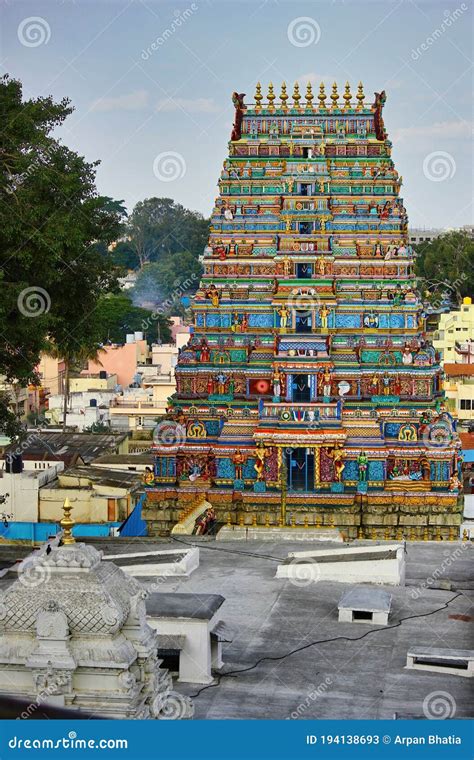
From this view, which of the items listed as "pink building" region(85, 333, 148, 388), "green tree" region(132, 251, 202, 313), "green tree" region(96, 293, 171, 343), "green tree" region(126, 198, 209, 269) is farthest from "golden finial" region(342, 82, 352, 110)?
"green tree" region(126, 198, 209, 269)

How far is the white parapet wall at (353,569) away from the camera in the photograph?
2659cm

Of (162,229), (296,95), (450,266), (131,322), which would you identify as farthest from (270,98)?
(162,229)

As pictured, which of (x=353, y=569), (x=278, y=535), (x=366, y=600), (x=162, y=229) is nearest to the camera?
(x=366, y=600)

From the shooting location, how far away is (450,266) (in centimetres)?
12056

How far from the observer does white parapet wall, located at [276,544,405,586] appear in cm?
2659

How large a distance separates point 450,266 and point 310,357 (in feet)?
274

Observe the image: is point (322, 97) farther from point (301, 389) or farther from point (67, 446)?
point (67, 446)

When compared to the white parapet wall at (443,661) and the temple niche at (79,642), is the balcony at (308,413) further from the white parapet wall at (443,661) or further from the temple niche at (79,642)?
the temple niche at (79,642)

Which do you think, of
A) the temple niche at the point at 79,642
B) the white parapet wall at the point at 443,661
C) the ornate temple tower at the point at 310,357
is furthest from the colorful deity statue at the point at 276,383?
the temple niche at the point at 79,642

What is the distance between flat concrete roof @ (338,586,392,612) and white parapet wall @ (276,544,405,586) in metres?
1.70

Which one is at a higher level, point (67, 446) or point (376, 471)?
point (376, 471)

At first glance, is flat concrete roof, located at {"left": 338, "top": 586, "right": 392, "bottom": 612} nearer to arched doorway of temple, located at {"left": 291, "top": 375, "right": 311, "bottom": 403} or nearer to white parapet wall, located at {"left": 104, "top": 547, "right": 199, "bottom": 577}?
white parapet wall, located at {"left": 104, "top": 547, "right": 199, "bottom": 577}

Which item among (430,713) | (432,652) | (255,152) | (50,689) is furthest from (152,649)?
(255,152)

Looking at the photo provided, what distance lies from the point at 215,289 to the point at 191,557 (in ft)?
51.4
